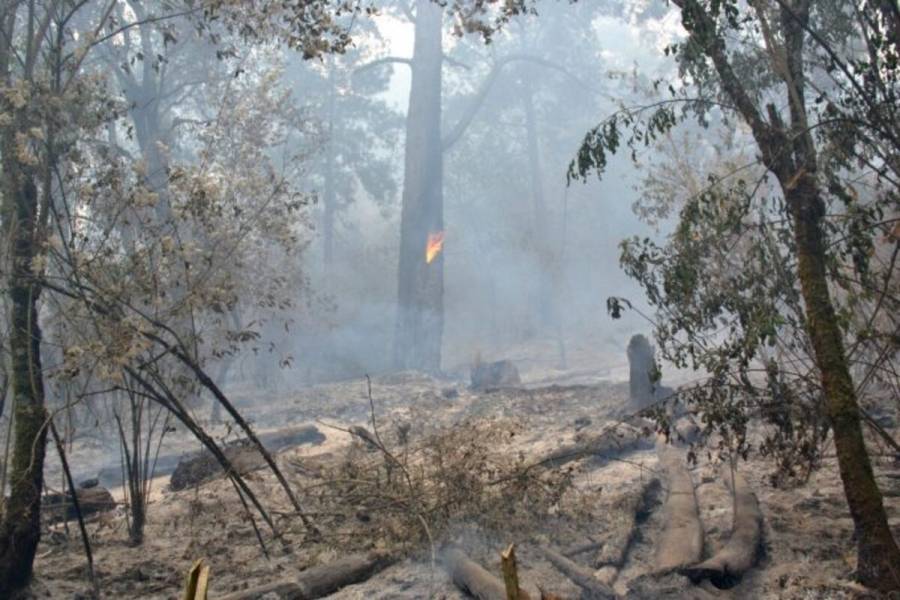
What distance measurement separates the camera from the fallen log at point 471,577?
5105mm

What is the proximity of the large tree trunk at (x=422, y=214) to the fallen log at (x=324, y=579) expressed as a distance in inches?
726

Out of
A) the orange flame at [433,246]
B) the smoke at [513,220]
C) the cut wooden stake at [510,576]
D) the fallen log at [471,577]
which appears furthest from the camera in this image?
the smoke at [513,220]

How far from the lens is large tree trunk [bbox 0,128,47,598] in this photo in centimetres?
559

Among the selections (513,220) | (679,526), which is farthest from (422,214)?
(679,526)

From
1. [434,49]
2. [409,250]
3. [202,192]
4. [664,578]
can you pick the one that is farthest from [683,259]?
[434,49]

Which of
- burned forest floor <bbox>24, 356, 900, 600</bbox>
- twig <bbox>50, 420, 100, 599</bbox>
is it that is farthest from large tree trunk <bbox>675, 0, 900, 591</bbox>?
twig <bbox>50, 420, 100, 599</bbox>

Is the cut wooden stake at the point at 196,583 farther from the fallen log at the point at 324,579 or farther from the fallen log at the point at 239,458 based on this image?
the fallen log at the point at 239,458

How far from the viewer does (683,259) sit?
5.73 metres

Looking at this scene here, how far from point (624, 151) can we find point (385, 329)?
1507 centimetres

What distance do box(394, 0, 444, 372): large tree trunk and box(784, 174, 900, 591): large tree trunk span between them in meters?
19.9

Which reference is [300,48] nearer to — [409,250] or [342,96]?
[409,250]

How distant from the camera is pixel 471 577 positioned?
539 cm

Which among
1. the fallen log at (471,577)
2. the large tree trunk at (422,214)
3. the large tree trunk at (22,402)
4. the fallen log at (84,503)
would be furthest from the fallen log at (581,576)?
the large tree trunk at (422,214)

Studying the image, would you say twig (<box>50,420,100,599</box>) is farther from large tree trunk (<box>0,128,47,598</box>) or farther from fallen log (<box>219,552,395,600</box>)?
fallen log (<box>219,552,395,600</box>)
